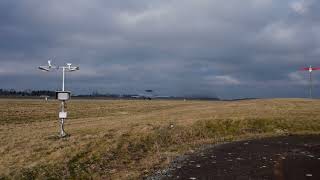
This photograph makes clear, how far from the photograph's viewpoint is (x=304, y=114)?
49.8 m

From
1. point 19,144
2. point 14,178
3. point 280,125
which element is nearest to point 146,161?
point 14,178

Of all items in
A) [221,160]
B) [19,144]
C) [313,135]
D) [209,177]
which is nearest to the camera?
[209,177]

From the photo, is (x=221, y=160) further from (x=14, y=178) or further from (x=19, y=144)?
(x=19, y=144)

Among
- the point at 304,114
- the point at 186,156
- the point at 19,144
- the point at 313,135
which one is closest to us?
the point at 186,156

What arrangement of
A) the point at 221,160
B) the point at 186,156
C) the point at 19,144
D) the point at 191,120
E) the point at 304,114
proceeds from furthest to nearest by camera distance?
the point at 304,114, the point at 191,120, the point at 19,144, the point at 186,156, the point at 221,160

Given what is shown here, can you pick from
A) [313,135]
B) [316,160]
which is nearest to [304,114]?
[313,135]

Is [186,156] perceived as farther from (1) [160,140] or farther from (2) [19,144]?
(2) [19,144]

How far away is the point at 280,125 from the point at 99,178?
1050 inches

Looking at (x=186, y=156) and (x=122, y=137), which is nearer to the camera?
(x=186, y=156)

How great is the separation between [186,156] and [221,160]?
8.41 ft

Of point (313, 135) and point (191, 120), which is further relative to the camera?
point (191, 120)

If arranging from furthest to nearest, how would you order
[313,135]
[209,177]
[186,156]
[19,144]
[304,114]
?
1. [304,114]
2. [313,135]
3. [19,144]
4. [186,156]
5. [209,177]

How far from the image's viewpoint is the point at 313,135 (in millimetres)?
39094

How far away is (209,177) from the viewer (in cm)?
1942
